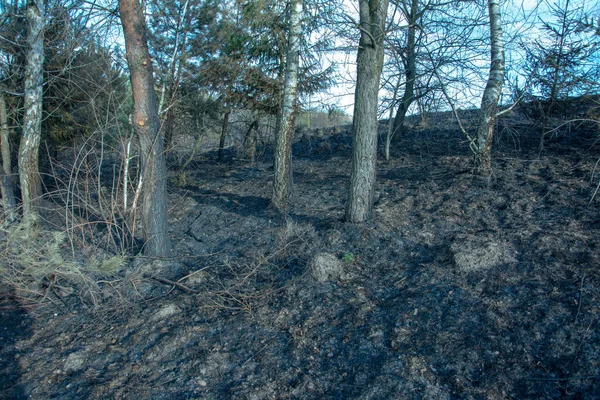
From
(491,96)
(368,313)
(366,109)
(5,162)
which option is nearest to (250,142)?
(5,162)

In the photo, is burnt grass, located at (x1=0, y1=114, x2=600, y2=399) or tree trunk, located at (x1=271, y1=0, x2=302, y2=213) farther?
tree trunk, located at (x1=271, y1=0, x2=302, y2=213)

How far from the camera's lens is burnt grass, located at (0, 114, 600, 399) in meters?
3.35

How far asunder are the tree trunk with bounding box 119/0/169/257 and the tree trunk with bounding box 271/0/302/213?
7.17ft

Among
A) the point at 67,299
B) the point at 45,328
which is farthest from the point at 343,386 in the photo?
the point at 67,299

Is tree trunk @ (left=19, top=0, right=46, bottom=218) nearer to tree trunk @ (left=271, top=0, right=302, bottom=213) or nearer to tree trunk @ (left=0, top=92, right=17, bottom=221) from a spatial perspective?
tree trunk @ (left=0, top=92, right=17, bottom=221)

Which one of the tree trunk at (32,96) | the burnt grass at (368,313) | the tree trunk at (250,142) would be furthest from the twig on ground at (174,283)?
the tree trunk at (250,142)

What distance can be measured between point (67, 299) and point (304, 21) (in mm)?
5949

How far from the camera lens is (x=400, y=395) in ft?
10.3

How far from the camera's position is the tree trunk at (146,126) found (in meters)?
5.75

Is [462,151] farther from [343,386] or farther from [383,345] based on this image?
[343,386]

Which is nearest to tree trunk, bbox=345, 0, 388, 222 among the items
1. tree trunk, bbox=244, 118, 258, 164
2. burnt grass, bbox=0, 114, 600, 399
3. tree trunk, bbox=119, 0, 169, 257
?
burnt grass, bbox=0, 114, 600, 399

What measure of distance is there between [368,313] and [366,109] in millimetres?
3257

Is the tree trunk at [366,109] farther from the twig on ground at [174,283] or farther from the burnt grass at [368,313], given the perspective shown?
→ the twig on ground at [174,283]

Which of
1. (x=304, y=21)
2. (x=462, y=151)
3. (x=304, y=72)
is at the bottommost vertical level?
(x=462, y=151)
